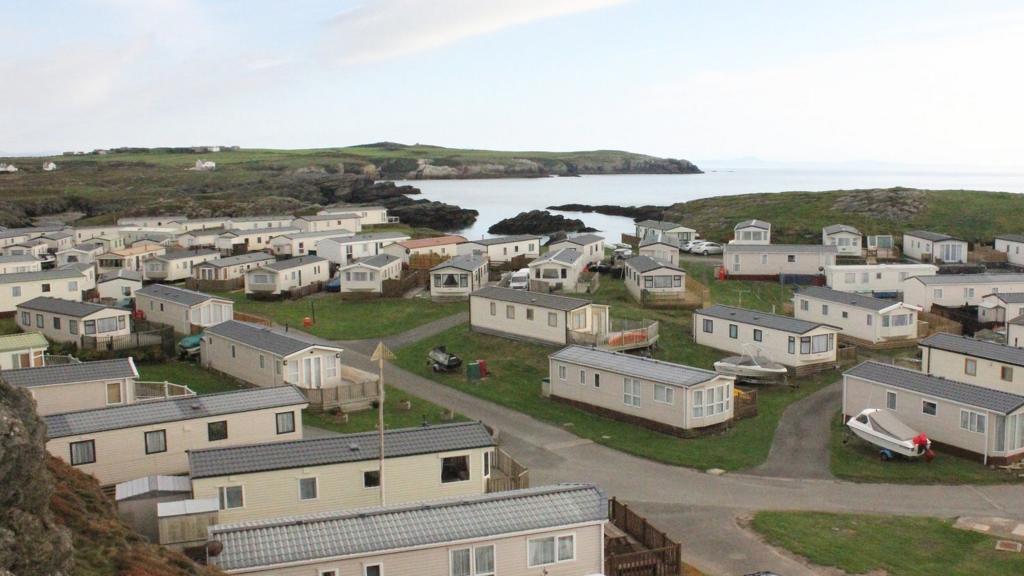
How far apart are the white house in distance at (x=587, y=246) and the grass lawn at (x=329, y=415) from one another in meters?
31.0

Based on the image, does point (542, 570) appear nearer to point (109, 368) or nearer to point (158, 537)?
point (158, 537)

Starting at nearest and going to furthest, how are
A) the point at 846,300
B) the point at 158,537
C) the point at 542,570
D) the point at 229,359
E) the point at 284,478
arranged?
the point at 542,570
the point at 158,537
the point at 284,478
the point at 229,359
the point at 846,300

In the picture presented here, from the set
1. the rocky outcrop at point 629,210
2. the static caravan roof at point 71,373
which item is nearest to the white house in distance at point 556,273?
the static caravan roof at point 71,373

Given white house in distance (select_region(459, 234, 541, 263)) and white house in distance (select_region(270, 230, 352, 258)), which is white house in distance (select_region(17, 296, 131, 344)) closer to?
white house in distance (select_region(270, 230, 352, 258))

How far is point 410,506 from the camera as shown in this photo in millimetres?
19891

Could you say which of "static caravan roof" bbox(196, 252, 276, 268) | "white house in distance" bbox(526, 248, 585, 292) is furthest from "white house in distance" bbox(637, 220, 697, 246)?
"static caravan roof" bbox(196, 252, 276, 268)

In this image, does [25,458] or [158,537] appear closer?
[25,458]

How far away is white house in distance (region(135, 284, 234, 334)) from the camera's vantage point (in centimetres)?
4712

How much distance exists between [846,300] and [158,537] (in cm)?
3912

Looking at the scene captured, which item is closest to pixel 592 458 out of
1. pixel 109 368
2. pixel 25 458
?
pixel 109 368

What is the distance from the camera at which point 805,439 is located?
111 ft

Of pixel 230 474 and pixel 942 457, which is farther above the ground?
pixel 230 474

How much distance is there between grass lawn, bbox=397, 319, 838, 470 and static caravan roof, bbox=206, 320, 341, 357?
659cm

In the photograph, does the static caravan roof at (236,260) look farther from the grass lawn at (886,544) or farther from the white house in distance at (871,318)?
the grass lawn at (886,544)
